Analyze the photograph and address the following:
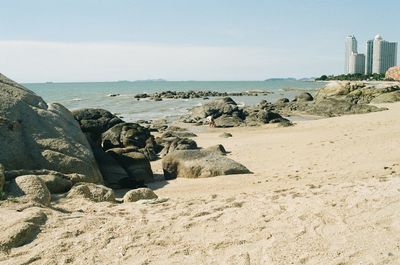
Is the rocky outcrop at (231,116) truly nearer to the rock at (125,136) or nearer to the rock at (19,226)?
the rock at (125,136)

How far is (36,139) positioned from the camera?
32.3ft

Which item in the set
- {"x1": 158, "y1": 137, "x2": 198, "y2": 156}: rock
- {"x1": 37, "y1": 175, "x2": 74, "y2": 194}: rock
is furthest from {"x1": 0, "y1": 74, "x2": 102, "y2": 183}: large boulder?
{"x1": 158, "y1": 137, "x2": 198, "y2": 156}: rock

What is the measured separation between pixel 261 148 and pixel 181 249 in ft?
36.7

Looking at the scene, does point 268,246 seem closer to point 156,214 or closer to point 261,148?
point 156,214

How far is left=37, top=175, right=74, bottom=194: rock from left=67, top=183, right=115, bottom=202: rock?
14.1 inches

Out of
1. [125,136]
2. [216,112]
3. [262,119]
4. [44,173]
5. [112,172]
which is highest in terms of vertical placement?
[44,173]

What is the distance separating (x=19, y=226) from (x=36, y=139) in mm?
4696

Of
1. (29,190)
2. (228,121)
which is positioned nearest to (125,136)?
(29,190)

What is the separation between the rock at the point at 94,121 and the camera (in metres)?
15.5

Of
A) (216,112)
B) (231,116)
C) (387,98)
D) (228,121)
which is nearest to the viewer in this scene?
(228,121)

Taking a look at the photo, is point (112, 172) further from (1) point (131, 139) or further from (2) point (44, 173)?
(1) point (131, 139)

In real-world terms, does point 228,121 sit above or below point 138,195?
below

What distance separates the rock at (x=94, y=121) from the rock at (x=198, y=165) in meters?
4.19

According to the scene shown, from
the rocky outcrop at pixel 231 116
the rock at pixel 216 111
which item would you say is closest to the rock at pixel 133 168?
the rocky outcrop at pixel 231 116
